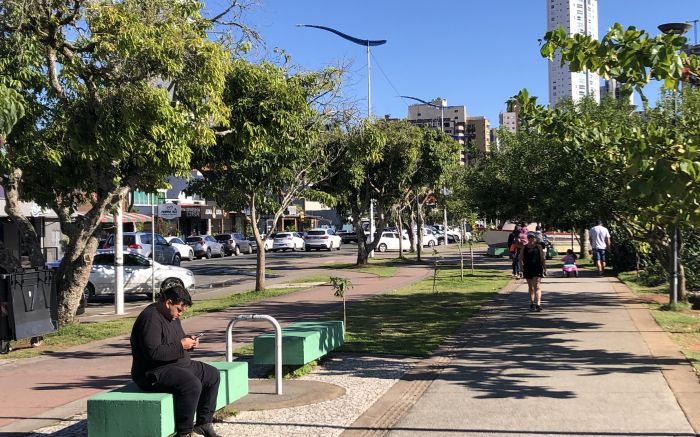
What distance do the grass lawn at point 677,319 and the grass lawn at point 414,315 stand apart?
Result: 11.2 ft

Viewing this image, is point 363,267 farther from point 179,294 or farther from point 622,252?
point 179,294

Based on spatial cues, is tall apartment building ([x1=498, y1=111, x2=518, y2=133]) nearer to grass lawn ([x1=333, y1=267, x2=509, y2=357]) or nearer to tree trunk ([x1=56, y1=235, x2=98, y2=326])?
grass lawn ([x1=333, y1=267, x2=509, y2=357])

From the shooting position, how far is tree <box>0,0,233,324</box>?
35.3 ft

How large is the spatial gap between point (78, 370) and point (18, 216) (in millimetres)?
4206

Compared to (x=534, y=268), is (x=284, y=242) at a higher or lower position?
higher

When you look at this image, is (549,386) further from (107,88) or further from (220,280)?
(220,280)

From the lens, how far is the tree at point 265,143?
1385cm

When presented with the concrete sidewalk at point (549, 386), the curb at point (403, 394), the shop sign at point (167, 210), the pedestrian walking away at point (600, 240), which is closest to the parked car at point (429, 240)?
the pedestrian walking away at point (600, 240)

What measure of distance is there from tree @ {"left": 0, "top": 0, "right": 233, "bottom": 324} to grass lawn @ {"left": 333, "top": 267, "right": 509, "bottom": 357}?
14.1 ft

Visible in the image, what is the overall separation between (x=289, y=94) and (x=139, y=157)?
3.96 metres

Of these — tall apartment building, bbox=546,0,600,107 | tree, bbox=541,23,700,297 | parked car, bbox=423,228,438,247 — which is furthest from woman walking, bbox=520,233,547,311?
parked car, bbox=423,228,438,247

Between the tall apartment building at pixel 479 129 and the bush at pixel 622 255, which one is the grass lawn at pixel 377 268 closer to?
the bush at pixel 622 255

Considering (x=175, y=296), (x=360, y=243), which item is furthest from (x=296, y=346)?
(x=360, y=243)

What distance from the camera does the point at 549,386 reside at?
7.58m
